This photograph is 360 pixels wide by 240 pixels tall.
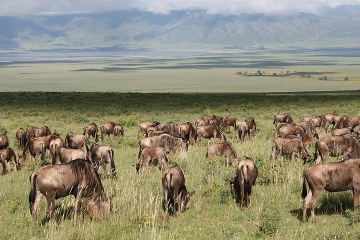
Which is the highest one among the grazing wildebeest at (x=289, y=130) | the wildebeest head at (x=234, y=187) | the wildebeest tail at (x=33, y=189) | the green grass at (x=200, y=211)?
the grazing wildebeest at (x=289, y=130)

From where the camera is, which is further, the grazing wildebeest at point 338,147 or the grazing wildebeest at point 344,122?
the grazing wildebeest at point 344,122

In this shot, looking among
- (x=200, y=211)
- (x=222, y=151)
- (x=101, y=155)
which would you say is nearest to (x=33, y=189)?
(x=200, y=211)

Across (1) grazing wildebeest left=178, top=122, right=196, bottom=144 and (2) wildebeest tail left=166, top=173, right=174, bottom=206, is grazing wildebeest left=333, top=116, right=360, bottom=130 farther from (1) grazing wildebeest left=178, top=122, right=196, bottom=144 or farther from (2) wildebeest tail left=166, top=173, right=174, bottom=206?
(2) wildebeest tail left=166, top=173, right=174, bottom=206

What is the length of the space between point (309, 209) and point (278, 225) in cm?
174

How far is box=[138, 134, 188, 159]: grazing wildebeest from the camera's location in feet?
55.4

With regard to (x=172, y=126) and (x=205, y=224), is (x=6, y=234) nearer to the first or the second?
(x=205, y=224)

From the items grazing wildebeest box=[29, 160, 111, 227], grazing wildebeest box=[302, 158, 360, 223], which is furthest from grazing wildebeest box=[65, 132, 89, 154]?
grazing wildebeest box=[302, 158, 360, 223]

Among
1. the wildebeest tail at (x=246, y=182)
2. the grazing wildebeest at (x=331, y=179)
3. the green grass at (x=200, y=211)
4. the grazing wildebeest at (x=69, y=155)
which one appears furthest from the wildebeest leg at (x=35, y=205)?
the grazing wildebeest at (x=331, y=179)

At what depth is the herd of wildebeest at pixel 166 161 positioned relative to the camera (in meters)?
9.59

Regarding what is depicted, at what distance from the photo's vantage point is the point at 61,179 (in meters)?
9.50

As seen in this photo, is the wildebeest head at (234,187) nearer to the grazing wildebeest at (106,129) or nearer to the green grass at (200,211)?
the green grass at (200,211)

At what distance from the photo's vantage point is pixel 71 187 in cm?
970

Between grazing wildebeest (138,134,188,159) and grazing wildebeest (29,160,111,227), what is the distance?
6.70 meters

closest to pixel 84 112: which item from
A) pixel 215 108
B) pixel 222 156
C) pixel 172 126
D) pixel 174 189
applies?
pixel 215 108
